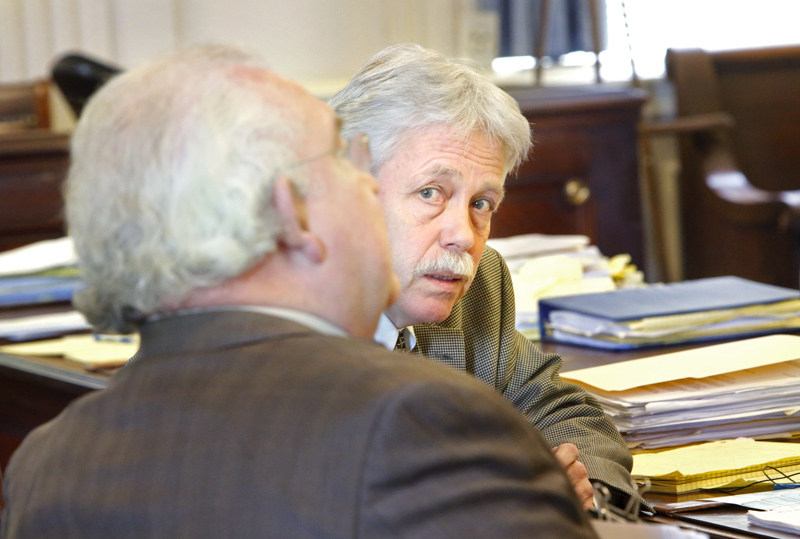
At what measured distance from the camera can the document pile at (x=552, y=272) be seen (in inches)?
85.8

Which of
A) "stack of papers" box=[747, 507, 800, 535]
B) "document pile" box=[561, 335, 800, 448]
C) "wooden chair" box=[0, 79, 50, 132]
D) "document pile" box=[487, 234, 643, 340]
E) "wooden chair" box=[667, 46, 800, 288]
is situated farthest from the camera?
"wooden chair" box=[0, 79, 50, 132]

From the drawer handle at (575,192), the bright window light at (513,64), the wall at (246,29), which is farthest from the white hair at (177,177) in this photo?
the bright window light at (513,64)

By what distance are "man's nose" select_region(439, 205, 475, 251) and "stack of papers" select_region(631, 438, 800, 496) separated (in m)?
0.40

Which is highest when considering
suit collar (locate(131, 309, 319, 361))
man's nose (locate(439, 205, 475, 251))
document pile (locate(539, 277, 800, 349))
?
suit collar (locate(131, 309, 319, 361))

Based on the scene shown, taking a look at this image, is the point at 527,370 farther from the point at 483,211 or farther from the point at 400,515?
the point at 400,515

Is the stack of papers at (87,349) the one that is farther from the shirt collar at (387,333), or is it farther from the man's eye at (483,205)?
the man's eye at (483,205)

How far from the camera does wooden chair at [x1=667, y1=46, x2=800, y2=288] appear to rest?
12.2ft

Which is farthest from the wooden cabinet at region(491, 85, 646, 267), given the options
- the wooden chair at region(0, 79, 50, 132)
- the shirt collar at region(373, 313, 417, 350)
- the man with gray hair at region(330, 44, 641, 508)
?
the wooden chair at region(0, 79, 50, 132)

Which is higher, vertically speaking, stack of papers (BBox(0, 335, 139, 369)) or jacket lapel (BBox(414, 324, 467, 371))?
jacket lapel (BBox(414, 324, 467, 371))

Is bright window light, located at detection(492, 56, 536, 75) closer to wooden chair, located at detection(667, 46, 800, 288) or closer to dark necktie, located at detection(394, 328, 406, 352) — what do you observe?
wooden chair, located at detection(667, 46, 800, 288)

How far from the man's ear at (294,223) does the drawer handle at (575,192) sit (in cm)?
277

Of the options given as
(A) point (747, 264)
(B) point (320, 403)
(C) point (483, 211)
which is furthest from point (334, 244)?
(A) point (747, 264)

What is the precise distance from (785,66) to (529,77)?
4.22 feet

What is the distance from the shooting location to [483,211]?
5.29 feet
